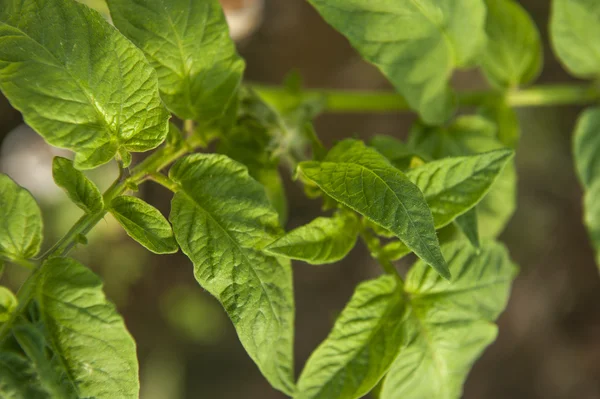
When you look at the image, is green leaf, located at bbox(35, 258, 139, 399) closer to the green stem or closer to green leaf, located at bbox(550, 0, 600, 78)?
the green stem

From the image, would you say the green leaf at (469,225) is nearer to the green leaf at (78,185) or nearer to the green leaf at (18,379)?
the green leaf at (78,185)

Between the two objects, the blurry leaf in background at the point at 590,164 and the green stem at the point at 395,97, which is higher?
the green stem at the point at 395,97

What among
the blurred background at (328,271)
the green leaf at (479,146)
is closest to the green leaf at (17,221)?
the green leaf at (479,146)

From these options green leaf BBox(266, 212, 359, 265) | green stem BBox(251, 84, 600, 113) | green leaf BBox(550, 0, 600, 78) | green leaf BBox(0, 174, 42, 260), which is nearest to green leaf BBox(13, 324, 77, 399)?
green leaf BBox(0, 174, 42, 260)

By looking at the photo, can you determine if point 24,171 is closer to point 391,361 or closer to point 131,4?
point 131,4

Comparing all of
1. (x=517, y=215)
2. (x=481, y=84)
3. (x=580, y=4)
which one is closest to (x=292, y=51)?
(x=481, y=84)
